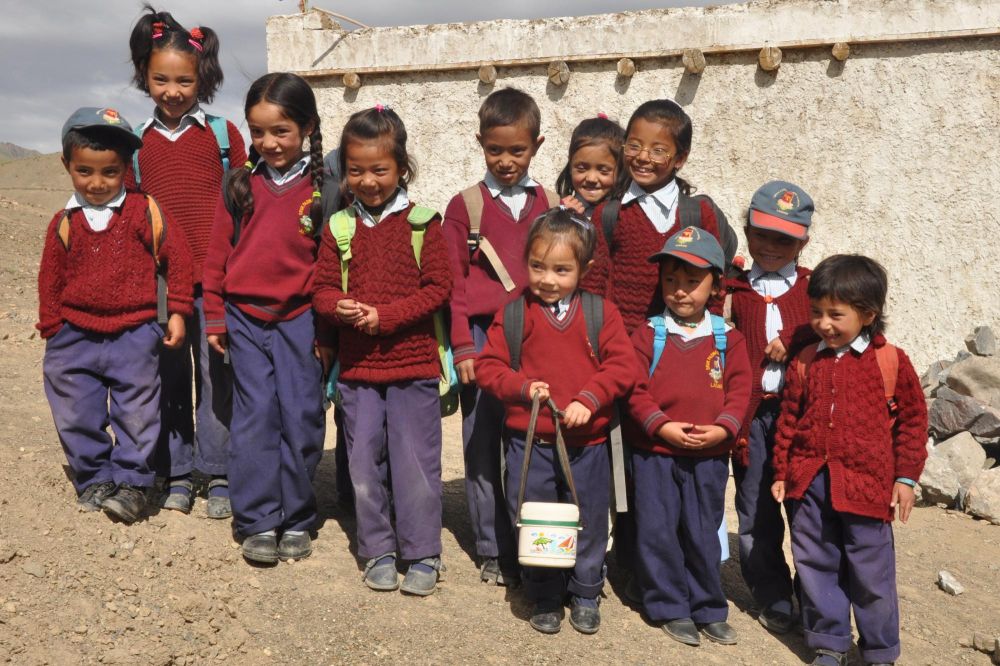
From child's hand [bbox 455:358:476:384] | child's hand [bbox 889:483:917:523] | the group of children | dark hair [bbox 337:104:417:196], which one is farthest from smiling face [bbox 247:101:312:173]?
child's hand [bbox 889:483:917:523]

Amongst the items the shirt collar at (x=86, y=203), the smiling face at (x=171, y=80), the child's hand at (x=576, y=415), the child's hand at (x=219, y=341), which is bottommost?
the child's hand at (x=576, y=415)

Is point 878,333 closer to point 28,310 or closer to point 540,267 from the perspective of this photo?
point 540,267

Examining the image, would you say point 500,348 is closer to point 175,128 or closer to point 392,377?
point 392,377

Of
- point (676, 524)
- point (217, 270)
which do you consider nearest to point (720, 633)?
point (676, 524)

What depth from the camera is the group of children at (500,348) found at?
316 cm

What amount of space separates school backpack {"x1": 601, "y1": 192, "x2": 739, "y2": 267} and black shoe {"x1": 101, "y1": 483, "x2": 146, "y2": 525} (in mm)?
2154

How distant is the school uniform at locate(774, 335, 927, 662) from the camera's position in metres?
3.11

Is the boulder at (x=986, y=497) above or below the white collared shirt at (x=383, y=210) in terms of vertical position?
below

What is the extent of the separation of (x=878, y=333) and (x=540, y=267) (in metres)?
1.28

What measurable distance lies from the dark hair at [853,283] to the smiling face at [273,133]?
2.08 metres

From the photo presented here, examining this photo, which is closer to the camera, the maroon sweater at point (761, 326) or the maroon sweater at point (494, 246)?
the maroon sweater at point (761, 326)

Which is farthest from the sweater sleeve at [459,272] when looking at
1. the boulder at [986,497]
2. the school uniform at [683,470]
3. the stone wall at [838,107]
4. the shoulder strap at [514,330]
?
the stone wall at [838,107]

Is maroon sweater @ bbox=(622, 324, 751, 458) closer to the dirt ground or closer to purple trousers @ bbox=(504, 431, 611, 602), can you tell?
purple trousers @ bbox=(504, 431, 611, 602)

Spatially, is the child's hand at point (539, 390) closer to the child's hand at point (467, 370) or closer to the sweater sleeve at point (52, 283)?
the child's hand at point (467, 370)
